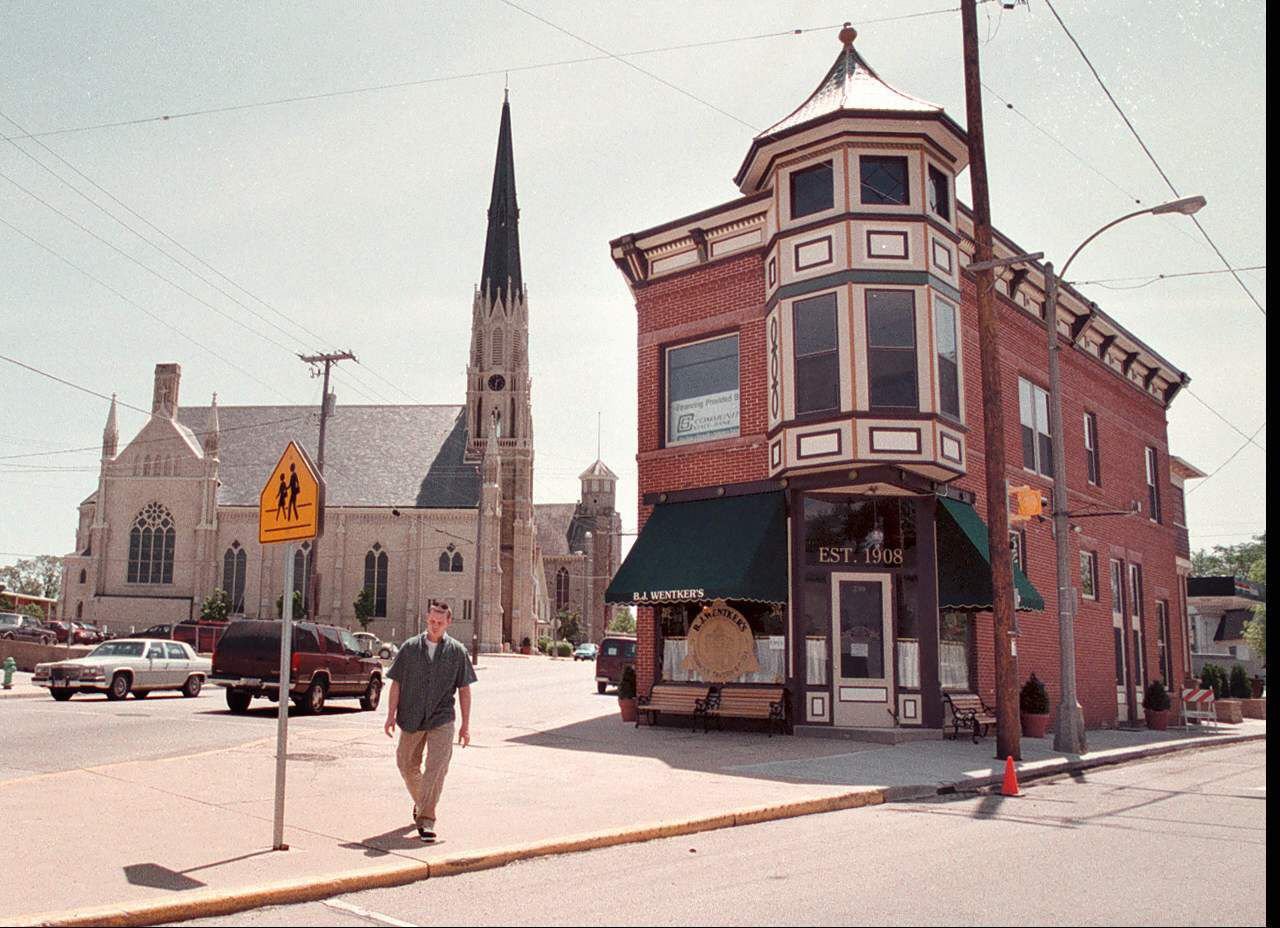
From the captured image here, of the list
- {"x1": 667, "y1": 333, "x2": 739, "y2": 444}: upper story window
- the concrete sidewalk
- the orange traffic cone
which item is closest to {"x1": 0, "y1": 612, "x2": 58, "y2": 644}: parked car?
{"x1": 667, "y1": 333, "x2": 739, "y2": 444}: upper story window

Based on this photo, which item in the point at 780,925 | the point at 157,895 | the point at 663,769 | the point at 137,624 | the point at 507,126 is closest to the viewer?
the point at 780,925

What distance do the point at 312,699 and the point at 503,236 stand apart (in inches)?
2830

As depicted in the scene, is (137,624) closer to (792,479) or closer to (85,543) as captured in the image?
(85,543)

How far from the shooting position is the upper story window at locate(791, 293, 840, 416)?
60.2ft

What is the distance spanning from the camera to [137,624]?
7462 centimetres

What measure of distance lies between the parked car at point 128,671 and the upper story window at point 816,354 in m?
18.3

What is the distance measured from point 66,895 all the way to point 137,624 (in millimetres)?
75499

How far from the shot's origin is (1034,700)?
775 inches

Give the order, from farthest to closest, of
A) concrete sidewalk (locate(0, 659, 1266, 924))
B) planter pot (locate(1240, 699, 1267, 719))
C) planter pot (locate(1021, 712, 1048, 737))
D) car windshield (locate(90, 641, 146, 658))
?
planter pot (locate(1240, 699, 1267, 719)) → car windshield (locate(90, 641, 146, 658)) → planter pot (locate(1021, 712, 1048, 737)) → concrete sidewalk (locate(0, 659, 1266, 924))

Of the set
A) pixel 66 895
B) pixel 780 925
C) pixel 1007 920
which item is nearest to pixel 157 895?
pixel 66 895

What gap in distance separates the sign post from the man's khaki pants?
971 mm

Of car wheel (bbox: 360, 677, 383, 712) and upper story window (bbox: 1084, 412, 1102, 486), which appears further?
upper story window (bbox: 1084, 412, 1102, 486)

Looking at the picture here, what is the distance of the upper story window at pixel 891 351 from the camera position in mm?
18016

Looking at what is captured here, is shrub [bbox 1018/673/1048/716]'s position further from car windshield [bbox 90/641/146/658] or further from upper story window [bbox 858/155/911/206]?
car windshield [bbox 90/641/146/658]
